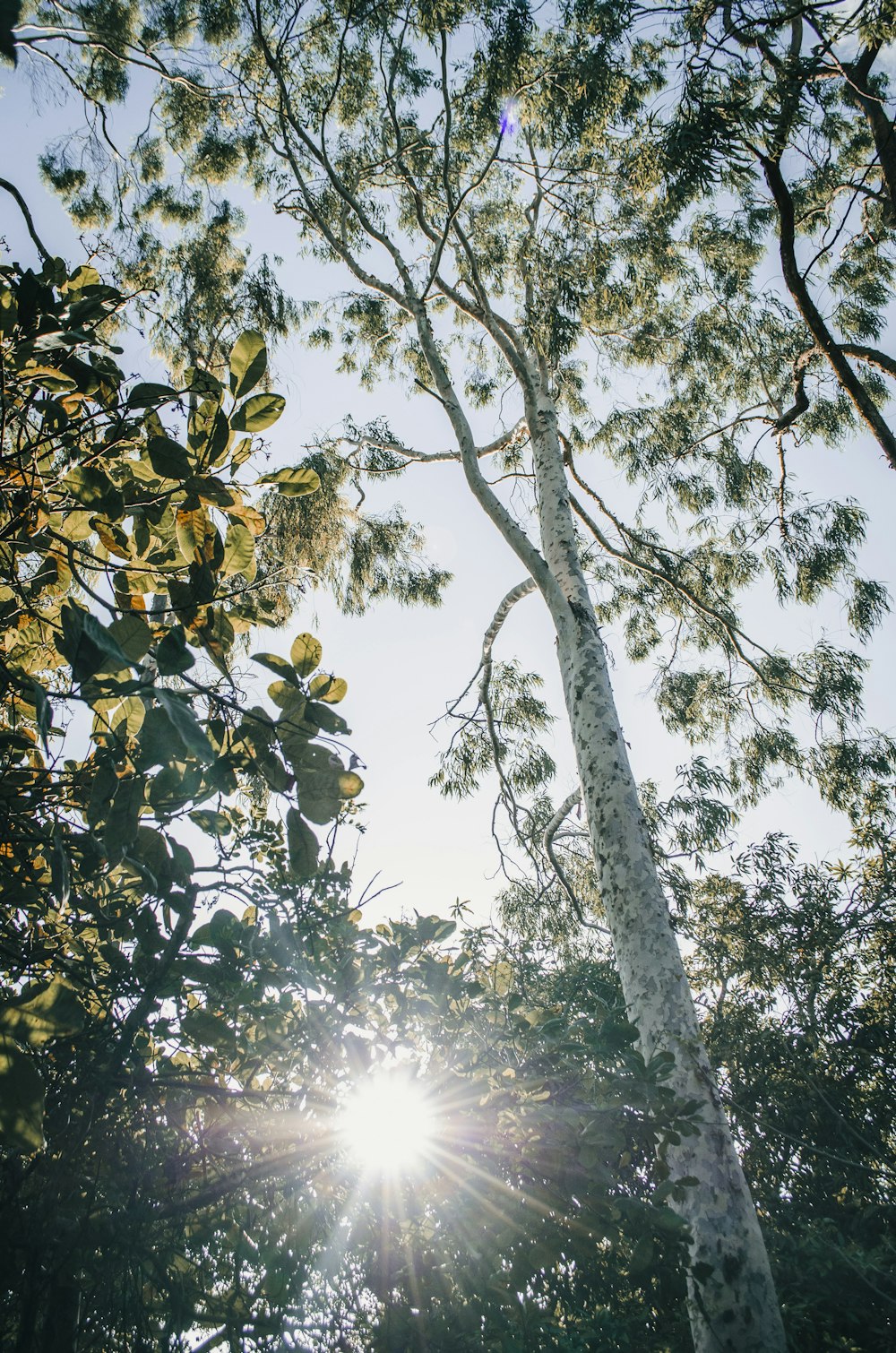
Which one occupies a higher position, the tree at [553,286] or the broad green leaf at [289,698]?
the tree at [553,286]

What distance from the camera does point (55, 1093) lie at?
957 mm

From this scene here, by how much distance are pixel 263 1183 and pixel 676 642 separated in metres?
6.77

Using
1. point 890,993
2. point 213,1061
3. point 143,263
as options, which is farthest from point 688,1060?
point 143,263

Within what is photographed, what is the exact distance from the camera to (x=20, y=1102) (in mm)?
518

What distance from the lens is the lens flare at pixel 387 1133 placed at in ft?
3.51

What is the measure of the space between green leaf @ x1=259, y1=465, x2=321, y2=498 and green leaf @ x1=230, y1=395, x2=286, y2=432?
3.0 inches

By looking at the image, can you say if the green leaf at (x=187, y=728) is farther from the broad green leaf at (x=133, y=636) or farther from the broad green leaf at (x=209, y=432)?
the broad green leaf at (x=209, y=432)

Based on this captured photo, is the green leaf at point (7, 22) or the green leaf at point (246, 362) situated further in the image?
the green leaf at point (246, 362)

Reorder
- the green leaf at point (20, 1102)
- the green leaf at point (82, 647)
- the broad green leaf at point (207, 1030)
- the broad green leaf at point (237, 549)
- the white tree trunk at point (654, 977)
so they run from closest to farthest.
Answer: the green leaf at point (20, 1102)
the green leaf at point (82, 647)
the broad green leaf at point (237, 549)
the broad green leaf at point (207, 1030)
the white tree trunk at point (654, 977)

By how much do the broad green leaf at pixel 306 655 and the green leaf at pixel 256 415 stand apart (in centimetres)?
27

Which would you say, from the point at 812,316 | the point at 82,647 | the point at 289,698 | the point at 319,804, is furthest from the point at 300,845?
the point at 812,316

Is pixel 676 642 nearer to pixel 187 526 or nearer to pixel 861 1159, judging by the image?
pixel 861 1159

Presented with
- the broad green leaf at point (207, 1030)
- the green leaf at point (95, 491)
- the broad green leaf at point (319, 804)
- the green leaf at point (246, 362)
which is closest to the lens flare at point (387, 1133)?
the broad green leaf at point (207, 1030)

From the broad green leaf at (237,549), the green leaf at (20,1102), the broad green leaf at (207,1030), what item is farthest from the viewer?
the broad green leaf at (207,1030)
